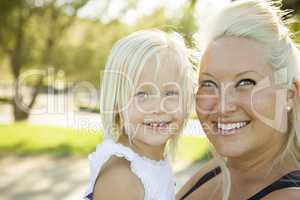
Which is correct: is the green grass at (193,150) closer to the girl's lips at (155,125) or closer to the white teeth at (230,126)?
the girl's lips at (155,125)

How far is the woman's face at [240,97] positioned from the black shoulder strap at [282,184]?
0.50 ft

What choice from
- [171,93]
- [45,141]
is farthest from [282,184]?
[45,141]

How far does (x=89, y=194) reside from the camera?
63.2 inches

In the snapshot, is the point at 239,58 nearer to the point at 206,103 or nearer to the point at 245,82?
the point at 245,82

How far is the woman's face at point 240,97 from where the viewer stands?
154 cm

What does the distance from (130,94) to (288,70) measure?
0.56m

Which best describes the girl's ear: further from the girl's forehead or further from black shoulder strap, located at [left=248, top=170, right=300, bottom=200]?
the girl's forehead

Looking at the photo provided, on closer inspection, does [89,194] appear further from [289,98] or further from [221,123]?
[289,98]

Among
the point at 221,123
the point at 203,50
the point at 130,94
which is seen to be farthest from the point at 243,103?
the point at 130,94

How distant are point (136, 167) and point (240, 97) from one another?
0.43m

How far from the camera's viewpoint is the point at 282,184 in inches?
58.6

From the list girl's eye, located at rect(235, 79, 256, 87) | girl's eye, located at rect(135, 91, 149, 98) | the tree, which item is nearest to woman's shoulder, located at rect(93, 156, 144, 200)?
girl's eye, located at rect(135, 91, 149, 98)

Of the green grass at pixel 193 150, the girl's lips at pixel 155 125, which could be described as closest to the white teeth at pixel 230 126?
the girl's lips at pixel 155 125

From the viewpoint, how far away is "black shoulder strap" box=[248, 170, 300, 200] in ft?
4.84
